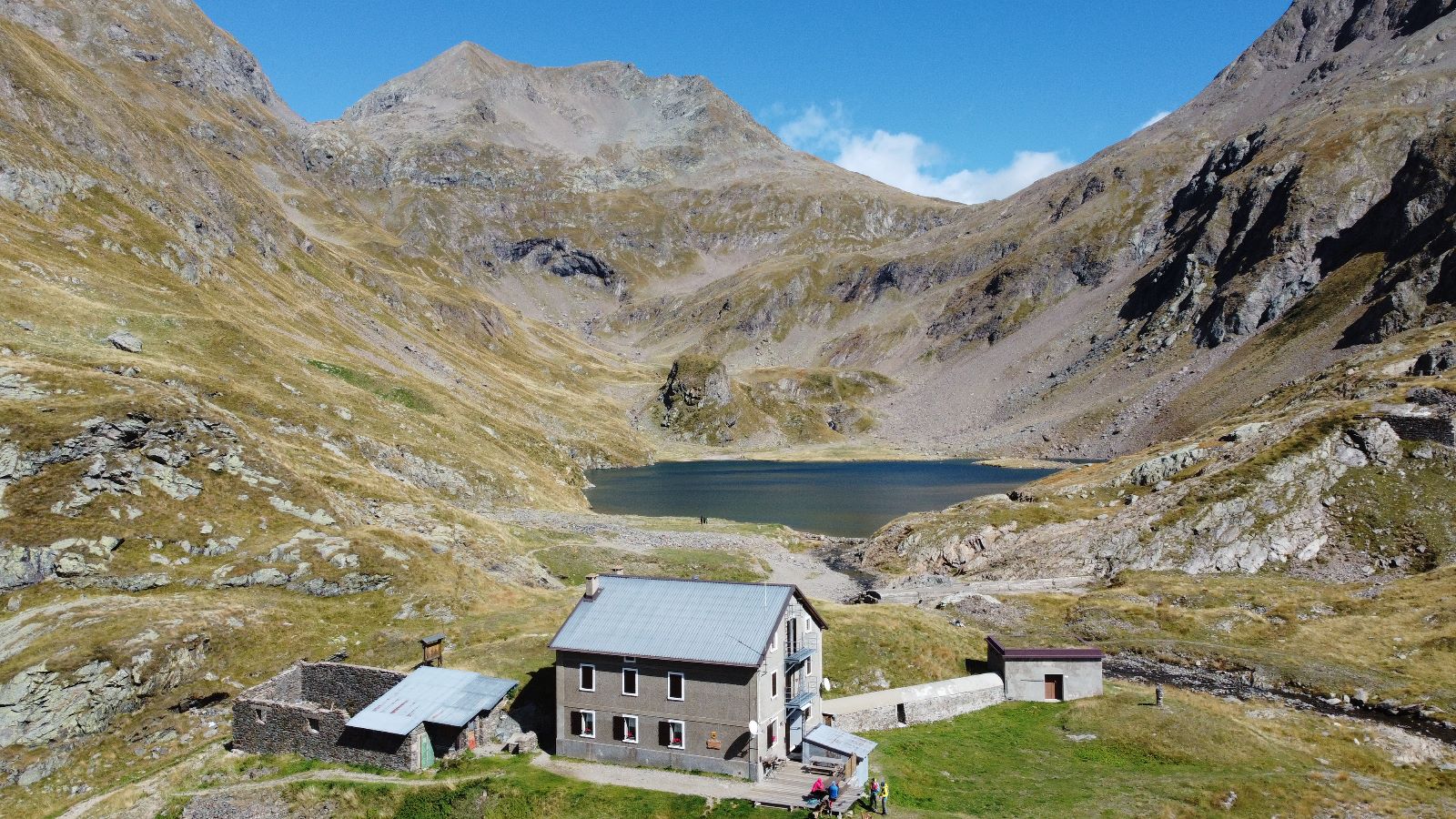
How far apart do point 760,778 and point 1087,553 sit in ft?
199

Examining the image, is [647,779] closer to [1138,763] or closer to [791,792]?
[791,792]

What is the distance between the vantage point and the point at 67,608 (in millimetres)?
46375

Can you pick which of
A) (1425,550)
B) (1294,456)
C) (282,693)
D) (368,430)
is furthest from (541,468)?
(1425,550)

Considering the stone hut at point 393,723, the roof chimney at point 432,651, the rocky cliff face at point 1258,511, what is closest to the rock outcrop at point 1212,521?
the rocky cliff face at point 1258,511

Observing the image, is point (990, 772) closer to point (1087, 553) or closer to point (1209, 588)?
point (1209, 588)

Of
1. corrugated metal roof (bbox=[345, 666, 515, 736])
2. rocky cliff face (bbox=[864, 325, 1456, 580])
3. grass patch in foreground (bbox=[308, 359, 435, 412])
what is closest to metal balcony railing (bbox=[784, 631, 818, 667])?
corrugated metal roof (bbox=[345, 666, 515, 736])

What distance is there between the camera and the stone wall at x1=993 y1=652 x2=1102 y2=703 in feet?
153

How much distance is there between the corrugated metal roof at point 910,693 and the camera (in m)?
42.7

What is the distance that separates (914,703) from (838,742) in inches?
398

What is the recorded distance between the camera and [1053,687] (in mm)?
47250

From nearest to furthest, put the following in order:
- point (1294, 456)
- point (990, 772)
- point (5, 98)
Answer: point (990, 772) → point (1294, 456) → point (5, 98)

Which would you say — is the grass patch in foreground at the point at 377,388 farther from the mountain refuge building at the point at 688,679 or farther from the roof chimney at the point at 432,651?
the mountain refuge building at the point at 688,679

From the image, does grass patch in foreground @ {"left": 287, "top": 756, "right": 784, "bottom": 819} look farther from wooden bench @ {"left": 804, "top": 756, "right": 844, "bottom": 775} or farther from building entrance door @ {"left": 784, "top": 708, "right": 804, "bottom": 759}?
building entrance door @ {"left": 784, "top": 708, "right": 804, "bottom": 759}

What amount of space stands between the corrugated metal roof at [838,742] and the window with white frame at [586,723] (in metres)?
10.1
